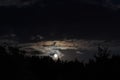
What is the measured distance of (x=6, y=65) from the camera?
22.8 metres

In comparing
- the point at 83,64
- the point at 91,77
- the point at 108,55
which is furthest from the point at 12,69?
the point at 83,64

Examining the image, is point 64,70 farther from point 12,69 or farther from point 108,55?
point 12,69

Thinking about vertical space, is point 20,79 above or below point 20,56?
below

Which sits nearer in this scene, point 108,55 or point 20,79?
point 20,79

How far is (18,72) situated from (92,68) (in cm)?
2003

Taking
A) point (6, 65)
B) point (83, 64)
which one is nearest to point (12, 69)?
point (6, 65)

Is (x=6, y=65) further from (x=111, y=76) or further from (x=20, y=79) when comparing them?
(x=111, y=76)

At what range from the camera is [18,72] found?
2345 cm

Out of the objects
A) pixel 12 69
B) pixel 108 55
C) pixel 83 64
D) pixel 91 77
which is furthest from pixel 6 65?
pixel 83 64

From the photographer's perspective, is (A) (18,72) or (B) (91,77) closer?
(A) (18,72)

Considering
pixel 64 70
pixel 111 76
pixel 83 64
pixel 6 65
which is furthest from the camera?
pixel 83 64

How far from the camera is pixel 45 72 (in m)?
42.6

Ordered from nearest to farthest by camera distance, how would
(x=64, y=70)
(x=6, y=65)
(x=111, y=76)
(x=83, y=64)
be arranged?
(x=6, y=65)
(x=111, y=76)
(x=64, y=70)
(x=83, y=64)

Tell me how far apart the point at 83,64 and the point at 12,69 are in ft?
92.1
